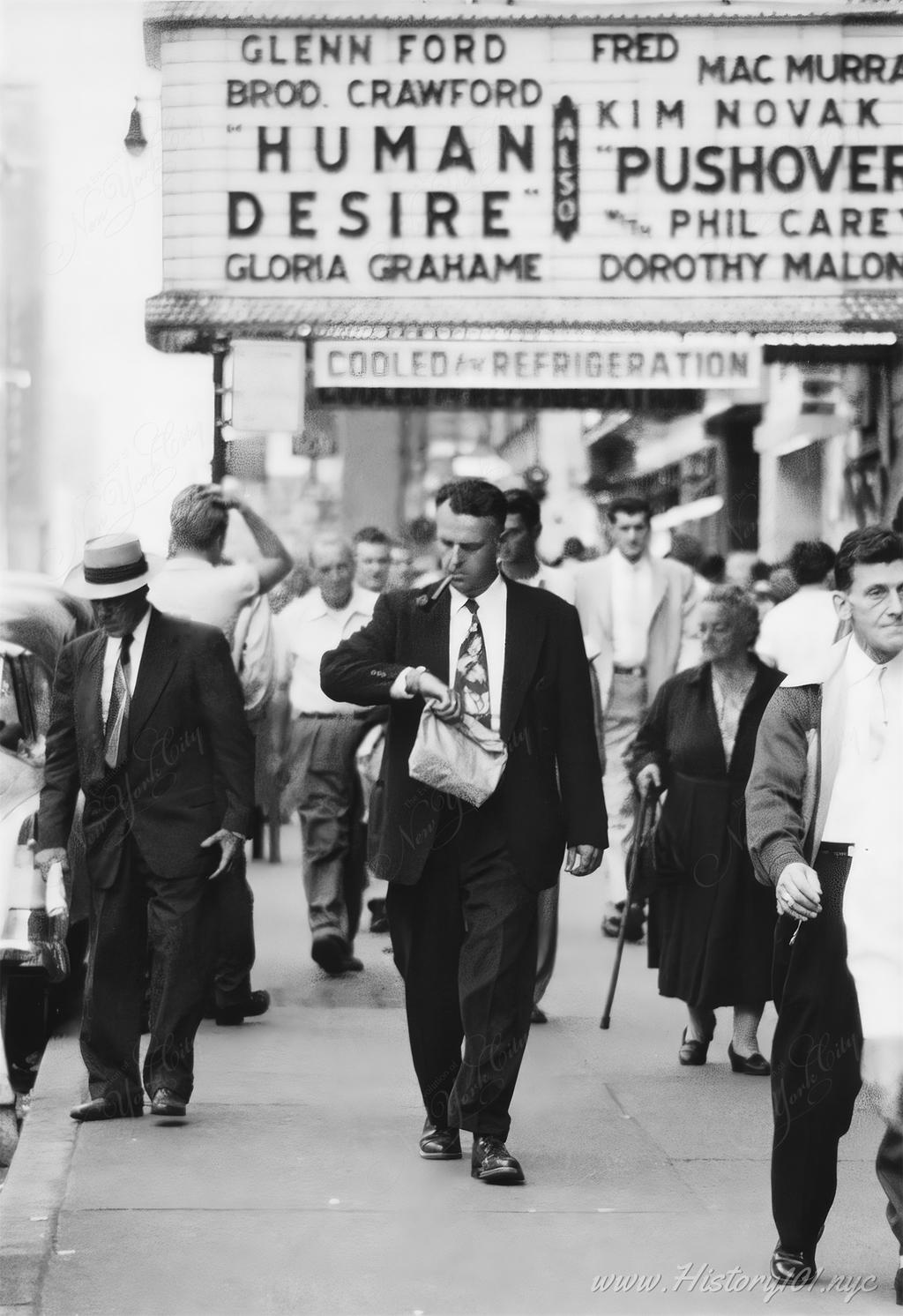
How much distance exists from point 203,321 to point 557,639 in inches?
175

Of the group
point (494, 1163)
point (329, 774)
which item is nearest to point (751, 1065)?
point (494, 1163)

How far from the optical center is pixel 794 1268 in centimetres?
522

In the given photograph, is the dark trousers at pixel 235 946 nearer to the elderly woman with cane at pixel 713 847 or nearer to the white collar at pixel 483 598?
the elderly woman with cane at pixel 713 847

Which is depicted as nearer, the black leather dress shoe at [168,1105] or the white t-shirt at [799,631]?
the black leather dress shoe at [168,1105]

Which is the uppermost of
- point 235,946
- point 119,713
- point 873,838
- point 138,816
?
point 119,713

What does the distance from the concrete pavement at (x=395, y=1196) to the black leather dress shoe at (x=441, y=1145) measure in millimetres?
42

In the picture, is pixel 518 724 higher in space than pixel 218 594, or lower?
lower

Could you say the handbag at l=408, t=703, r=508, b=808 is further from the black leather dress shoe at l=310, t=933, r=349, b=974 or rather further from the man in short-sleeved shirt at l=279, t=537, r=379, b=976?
the black leather dress shoe at l=310, t=933, r=349, b=974

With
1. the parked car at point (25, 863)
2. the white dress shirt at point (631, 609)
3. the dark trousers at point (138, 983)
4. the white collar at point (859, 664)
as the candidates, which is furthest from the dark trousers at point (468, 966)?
the white dress shirt at point (631, 609)

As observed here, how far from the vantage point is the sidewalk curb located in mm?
5286

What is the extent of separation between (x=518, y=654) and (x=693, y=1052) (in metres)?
2.37

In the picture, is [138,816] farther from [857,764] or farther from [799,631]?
[799,631]

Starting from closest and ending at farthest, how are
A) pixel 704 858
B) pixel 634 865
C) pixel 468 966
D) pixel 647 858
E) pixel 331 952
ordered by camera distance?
pixel 468 966 < pixel 704 858 < pixel 647 858 < pixel 634 865 < pixel 331 952

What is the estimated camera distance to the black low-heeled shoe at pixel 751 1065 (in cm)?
804
